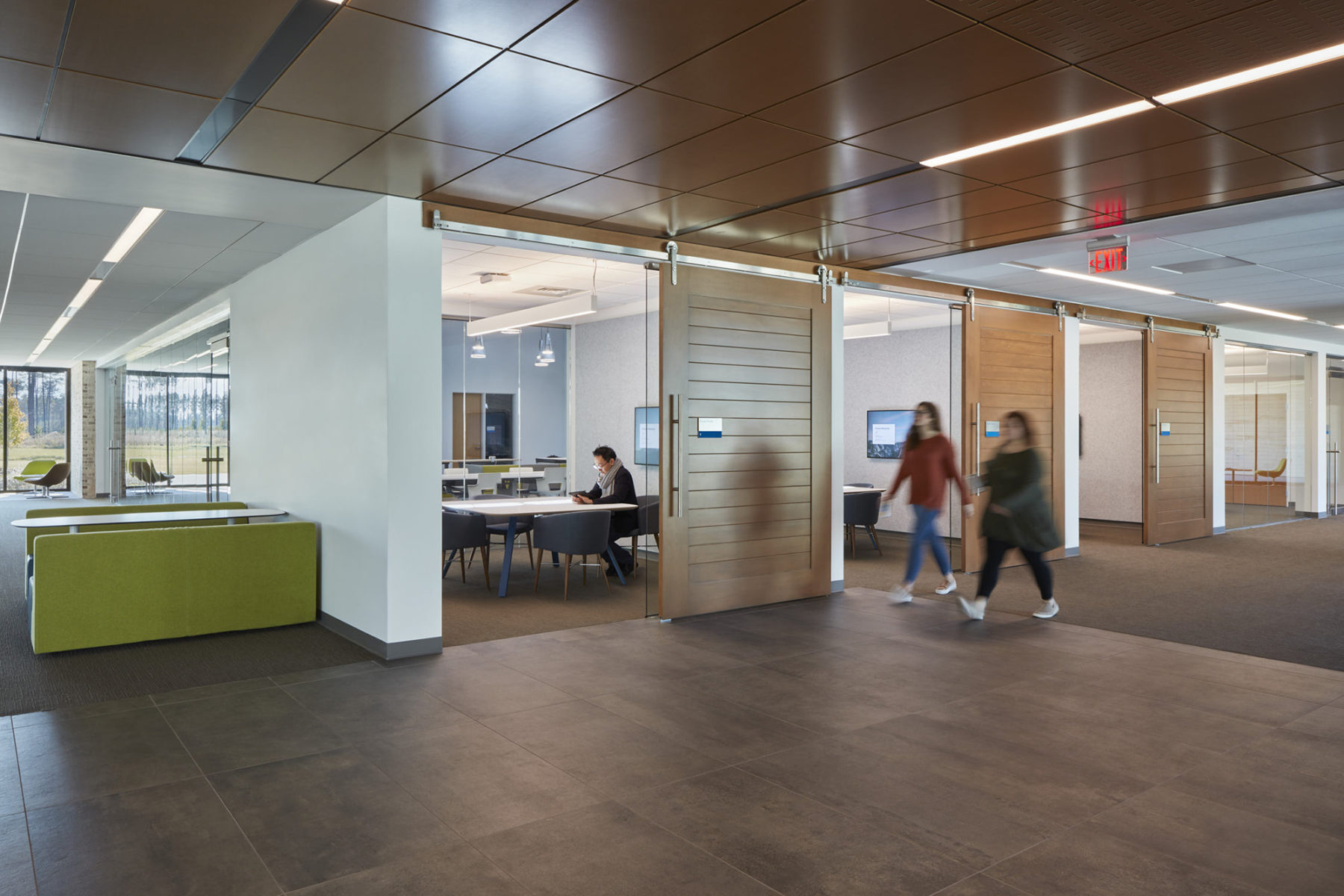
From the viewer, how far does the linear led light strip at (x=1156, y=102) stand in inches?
127

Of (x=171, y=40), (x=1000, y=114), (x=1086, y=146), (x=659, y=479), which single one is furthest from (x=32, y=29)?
(x=1086, y=146)

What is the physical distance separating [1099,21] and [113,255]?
7138mm

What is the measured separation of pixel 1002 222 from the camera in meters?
5.68

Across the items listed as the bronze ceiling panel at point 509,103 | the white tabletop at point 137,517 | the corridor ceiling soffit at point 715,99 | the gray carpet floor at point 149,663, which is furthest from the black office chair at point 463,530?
the bronze ceiling panel at point 509,103

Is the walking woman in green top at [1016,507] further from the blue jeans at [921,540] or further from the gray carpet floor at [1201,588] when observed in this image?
the gray carpet floor at [1201,588]

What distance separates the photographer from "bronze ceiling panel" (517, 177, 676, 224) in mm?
4809

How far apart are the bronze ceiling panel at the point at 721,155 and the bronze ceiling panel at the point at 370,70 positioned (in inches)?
47.0

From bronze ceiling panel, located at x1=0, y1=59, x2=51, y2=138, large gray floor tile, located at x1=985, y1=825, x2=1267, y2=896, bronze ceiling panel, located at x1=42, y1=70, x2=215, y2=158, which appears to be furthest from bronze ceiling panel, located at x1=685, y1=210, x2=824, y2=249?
large gray floor tile, located at x1=985, y1=825, x2=1267, y2=896


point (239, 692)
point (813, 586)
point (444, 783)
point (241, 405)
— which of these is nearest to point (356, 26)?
point (444, 783)

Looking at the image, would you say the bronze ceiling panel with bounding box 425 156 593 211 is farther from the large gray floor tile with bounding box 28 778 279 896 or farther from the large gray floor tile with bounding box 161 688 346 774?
the large gray floor tile with bounding box 28 778 279 896

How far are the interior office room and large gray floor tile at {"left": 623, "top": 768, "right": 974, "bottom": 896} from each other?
2 cm

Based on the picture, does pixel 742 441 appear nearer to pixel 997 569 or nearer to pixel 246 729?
pixel 997 569

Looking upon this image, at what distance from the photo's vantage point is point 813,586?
6.96 meters

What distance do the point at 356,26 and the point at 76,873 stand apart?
2.78 metres
